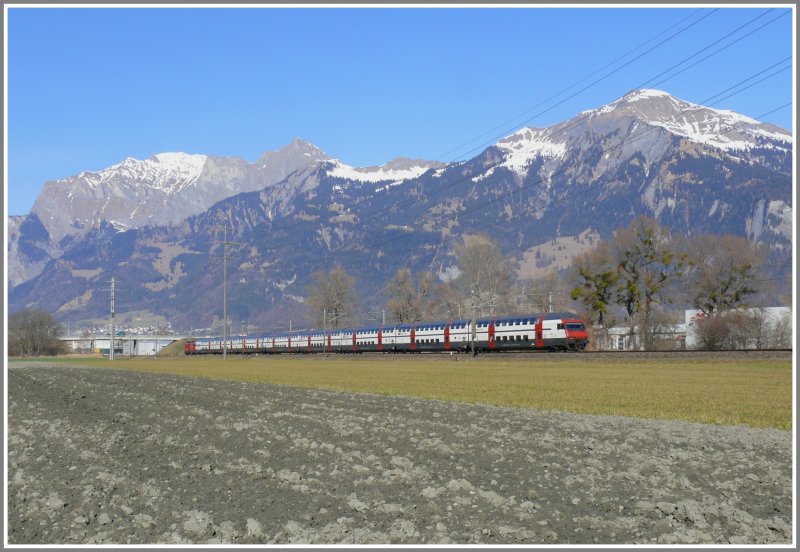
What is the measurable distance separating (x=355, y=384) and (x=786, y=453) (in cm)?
3362

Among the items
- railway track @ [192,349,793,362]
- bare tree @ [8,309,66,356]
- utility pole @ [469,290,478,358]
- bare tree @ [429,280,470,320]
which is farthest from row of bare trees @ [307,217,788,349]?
bare tree @ [8,309,66,356]

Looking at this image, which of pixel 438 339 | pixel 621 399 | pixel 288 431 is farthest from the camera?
pixel 438 339

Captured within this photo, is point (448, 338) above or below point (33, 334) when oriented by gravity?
below

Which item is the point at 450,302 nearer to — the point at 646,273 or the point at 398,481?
the point at 646,273

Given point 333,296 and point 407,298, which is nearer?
point 407,298

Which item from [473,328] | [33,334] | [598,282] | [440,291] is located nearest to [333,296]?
[440,291]

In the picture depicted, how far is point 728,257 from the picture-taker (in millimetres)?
110062

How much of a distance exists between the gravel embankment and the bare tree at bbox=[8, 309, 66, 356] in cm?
16945

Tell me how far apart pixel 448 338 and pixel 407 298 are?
65.3 meters

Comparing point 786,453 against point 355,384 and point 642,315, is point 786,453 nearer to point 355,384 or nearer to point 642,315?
point 355,384

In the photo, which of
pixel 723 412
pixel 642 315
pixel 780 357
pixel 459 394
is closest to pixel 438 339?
pixel 642 315

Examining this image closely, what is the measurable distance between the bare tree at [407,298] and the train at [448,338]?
28.6 meters

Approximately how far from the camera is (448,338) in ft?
333

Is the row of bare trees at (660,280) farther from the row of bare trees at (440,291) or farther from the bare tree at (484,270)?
the bare tree at (484,270)
